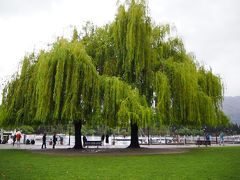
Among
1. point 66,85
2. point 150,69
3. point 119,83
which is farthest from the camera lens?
point 150,69

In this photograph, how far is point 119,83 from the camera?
23.8 metres

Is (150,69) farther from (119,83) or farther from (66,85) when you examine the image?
(66,85)

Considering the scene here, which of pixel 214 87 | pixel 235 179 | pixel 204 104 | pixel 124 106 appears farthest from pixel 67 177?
pixel 214 87

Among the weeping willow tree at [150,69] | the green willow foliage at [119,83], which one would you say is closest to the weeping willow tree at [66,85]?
the green willow foliage at [119,83]

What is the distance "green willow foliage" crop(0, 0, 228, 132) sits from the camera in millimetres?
23312

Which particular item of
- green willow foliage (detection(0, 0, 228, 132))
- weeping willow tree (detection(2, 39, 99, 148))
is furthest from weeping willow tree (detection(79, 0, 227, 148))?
weeping willow tree (detection(2, 39, 99, 148))

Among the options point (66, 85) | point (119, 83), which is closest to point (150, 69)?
point (119, 83)

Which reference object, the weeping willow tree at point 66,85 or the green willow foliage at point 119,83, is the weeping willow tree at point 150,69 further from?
the weeping willow tree at point 66,85

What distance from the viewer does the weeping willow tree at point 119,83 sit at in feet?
76.5

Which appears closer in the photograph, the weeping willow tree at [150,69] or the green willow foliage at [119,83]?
the green willow foliage at [119,83]

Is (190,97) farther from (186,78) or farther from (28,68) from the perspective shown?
(28,68)

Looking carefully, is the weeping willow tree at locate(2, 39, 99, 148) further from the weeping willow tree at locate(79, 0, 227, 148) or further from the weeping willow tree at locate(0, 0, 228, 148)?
the weeping willow tree at locate(79, 0, 227, 148)

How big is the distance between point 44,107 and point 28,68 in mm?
5518

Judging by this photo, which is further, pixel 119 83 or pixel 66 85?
pixel 119 83
